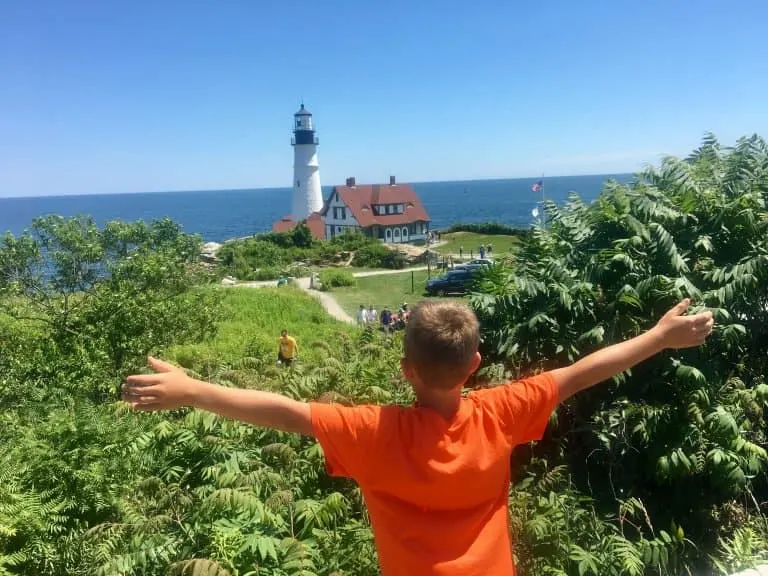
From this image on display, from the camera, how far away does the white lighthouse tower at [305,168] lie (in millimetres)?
90312

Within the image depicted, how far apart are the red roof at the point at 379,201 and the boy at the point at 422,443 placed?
6736 centimetres

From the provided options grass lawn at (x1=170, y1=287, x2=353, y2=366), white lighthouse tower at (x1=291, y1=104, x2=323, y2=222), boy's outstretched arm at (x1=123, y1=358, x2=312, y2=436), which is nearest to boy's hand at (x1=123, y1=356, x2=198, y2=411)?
boy's outstretched arm at (x1=123, y1=358, x2=312, y2=436)

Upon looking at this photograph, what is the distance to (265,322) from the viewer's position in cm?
2511

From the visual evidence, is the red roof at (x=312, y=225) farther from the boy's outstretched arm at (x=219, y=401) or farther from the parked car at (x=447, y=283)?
the boy's outstretched arm at (x=219, y=401)

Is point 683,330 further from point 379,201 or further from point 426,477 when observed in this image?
point 379,201

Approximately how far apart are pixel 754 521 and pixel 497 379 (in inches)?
84.6

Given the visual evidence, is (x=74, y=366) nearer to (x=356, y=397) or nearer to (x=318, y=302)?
(x=356, y=397)

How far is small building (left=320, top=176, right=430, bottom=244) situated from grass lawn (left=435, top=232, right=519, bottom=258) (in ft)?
20.3

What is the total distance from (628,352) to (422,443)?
958mm

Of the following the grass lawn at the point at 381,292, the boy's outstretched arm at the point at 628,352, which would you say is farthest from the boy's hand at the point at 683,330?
the grass lawn at the point at 381,292

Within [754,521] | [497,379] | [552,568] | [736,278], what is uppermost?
[736,278]

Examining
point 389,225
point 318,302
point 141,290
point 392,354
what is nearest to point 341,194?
point 389,225

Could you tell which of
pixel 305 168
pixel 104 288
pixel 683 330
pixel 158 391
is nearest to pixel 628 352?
pixel 683 330

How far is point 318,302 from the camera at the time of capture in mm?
31906
